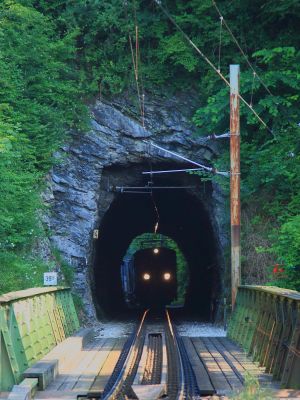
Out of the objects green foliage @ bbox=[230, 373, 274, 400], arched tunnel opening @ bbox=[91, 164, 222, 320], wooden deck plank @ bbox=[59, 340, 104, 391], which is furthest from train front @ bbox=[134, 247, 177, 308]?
green foliage @ bbox=[230, 373, 274, 400]

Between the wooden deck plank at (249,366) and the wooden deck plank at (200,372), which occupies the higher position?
the wooden deck plank at (249,366)

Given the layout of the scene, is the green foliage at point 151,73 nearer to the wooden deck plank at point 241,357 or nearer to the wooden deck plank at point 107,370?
the wooden deck plank at point 241,357

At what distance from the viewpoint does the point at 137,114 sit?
21.9 m

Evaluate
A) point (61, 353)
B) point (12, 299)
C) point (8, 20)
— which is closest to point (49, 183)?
point (8, 20)

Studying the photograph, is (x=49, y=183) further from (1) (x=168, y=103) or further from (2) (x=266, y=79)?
(2) (x=266, y=79)

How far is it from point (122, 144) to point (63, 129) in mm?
2219

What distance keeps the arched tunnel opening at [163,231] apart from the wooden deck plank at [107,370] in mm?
11384

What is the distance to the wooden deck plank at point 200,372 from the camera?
810 cm

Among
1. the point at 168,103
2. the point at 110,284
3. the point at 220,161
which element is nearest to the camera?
the point at 220,161

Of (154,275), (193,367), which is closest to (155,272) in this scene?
(154,275)

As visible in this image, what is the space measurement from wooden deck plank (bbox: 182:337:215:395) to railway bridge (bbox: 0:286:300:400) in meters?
0.01

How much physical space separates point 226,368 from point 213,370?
0.74 ft

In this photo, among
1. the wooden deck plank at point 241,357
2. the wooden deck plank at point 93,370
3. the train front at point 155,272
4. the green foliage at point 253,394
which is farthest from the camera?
the train front at point 155,272

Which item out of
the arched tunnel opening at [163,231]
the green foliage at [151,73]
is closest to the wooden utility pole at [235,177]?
the green foliage at [151,73]
